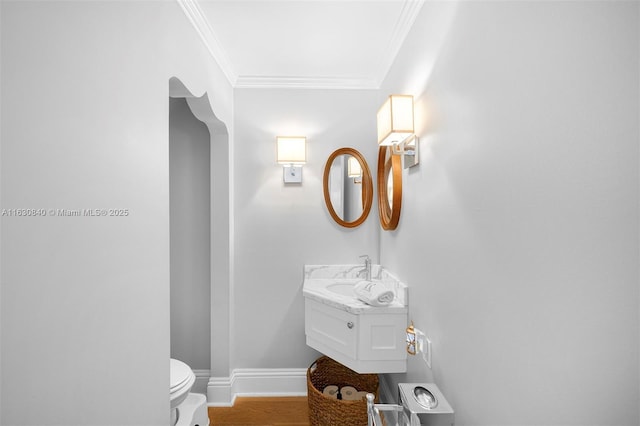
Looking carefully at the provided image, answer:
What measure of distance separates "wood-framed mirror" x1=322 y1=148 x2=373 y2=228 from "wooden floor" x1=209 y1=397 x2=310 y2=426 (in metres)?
1.43

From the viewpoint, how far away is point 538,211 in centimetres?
75

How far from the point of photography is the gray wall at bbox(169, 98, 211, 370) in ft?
8.34

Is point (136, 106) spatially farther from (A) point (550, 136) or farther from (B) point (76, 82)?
(A) point (550, 136)

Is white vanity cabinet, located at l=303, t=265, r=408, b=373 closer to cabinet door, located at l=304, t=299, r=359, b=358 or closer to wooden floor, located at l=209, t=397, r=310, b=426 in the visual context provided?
cabinet door, located at l=304, t=299, r=359, b=358

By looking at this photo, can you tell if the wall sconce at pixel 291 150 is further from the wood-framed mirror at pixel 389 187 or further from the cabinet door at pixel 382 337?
the cabinet door at pixel 382 337

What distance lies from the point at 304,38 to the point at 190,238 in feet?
5.74

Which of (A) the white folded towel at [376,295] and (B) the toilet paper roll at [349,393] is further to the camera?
(B) the toilet paper roll at [349,393]

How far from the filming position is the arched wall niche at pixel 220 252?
7.82ft

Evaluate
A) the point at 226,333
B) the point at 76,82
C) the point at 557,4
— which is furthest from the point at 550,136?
the point at 226,333

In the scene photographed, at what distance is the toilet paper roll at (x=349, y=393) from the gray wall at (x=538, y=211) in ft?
3.04

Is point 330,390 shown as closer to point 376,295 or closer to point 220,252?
point 376,295

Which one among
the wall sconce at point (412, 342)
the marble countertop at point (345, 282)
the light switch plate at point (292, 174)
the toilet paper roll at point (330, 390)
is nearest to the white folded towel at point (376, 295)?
the marble countertop at point (345, 282)

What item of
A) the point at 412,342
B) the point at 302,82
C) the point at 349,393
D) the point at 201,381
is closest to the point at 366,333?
the point at 412,342

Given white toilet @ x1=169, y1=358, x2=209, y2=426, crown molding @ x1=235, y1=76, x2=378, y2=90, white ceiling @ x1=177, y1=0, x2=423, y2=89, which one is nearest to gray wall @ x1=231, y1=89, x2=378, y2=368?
crown molding @ x1=235, y1=76, x2=378, y2=90
